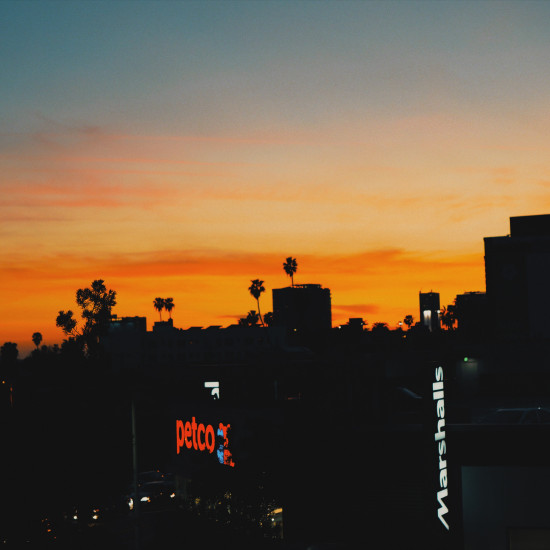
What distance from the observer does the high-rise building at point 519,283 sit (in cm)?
9619

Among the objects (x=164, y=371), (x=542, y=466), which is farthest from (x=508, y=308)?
(x=542, y=466)

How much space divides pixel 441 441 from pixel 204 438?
20.2 meters

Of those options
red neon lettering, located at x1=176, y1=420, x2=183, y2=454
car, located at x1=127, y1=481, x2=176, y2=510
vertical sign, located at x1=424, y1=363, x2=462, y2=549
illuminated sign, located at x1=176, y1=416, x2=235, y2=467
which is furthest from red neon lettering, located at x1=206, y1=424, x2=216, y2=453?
vertical sign, located at x1=424, y1=363, x2=462, y2=549

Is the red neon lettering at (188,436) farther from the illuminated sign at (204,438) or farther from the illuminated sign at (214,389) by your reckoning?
the illuminated sign at (214,389)

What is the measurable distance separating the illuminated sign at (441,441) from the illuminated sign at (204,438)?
1475 centimetres

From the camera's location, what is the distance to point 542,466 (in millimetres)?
23547

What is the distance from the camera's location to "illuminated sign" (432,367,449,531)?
21.7 metres

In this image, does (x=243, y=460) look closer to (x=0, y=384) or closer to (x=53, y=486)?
(x=53, y=486)

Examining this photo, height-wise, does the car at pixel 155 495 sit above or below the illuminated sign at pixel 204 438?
below

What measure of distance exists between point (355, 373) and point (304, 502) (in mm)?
5713

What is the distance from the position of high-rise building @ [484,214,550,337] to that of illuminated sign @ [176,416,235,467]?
63.4m

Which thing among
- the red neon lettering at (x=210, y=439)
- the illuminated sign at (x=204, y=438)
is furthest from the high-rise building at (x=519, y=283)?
the red neon lettering at (x=210, y=439)

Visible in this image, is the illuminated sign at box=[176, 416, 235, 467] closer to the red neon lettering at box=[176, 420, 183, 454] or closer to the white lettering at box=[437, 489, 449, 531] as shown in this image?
the red neon lettering at box=[176, 420, 183, 454]

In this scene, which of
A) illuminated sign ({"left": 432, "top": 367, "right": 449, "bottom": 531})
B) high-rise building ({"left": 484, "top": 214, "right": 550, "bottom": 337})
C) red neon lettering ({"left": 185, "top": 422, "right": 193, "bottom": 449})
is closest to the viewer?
illuminated sign ({"left": 432, "top": 367, "right": 449, "bottom": 531})
